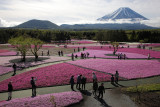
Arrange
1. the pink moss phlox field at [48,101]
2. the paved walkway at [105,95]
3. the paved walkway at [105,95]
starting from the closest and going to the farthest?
the pink moss phlox field at [48,101]
the paved walkway at [105,95]
the paved walkway at [105,95]

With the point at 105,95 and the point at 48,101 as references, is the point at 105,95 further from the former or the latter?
the point at 48,101

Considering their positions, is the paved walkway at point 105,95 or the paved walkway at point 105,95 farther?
the paved walkway at point 105,95

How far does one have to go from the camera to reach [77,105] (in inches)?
573

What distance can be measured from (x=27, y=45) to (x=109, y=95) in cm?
3419

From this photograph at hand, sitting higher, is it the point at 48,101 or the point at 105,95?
the point at 48,101

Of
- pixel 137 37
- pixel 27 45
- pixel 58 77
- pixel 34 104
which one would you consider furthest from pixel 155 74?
pixel 137 37

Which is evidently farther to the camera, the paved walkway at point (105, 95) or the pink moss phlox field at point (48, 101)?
the paved walkway at point (105, 95)

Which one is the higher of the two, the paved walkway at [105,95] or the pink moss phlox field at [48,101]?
the pink moss phlox field at [48,101]

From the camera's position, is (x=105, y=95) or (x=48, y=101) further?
(x=105, y=95)

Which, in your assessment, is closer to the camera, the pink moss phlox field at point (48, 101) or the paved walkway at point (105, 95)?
the pink moss phlox field at point (48, 101)

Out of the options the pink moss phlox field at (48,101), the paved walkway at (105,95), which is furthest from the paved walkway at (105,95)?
the pink moss phlox field at (48,101)

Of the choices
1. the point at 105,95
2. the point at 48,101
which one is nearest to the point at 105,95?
the point at 105,95

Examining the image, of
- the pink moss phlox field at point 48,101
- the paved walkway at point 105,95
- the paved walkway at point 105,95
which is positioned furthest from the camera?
the paved walkway at point 105,95

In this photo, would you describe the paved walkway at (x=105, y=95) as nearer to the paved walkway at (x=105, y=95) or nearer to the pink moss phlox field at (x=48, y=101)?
the paved walkway at (x=105, y=95)
